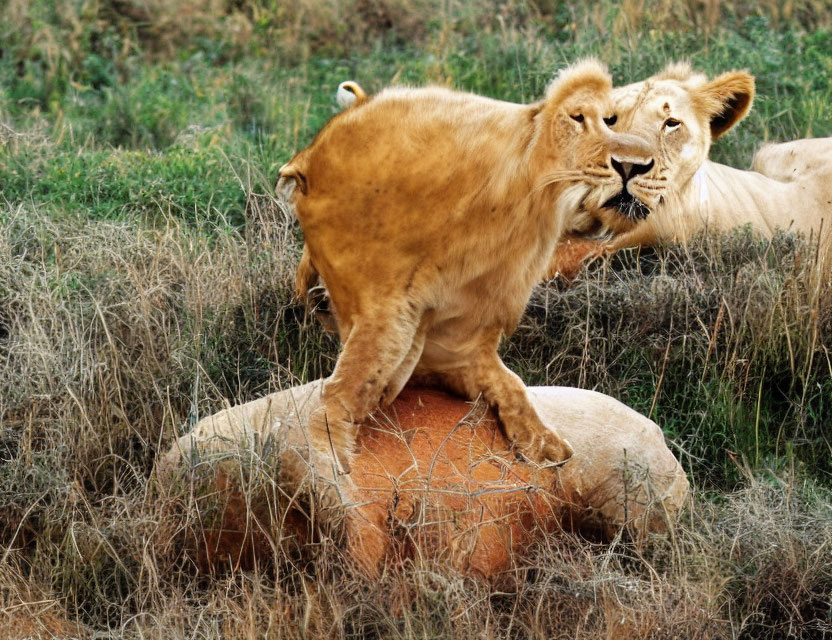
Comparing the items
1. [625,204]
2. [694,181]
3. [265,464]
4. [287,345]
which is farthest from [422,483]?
[694,181]

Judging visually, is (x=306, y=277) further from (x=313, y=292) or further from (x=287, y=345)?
(x=287, y=345)

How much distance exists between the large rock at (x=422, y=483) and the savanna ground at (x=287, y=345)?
11cm

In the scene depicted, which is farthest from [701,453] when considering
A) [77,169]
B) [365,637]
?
[77,169]

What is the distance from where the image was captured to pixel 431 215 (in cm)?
401

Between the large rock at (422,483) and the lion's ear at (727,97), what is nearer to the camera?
the large rock at (422,483)

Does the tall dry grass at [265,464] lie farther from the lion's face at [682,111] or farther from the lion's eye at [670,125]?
the lion's eye at [670,125]

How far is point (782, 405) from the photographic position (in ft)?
18.5

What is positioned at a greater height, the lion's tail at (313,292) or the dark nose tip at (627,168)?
the dark nose tip at (627,168)

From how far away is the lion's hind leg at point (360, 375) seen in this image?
13.3 ft

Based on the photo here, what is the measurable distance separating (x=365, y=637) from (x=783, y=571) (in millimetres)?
1427

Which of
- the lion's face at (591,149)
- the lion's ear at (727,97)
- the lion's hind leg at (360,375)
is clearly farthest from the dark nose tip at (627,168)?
the lion's ear at (727,97)

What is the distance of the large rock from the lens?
4113 millimetres

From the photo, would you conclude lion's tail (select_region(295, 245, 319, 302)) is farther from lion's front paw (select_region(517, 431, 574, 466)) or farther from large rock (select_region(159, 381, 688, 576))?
lion's front paw (select_region(517, 431, 574, 466))

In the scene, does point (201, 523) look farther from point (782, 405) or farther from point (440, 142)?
point (782, 405)
